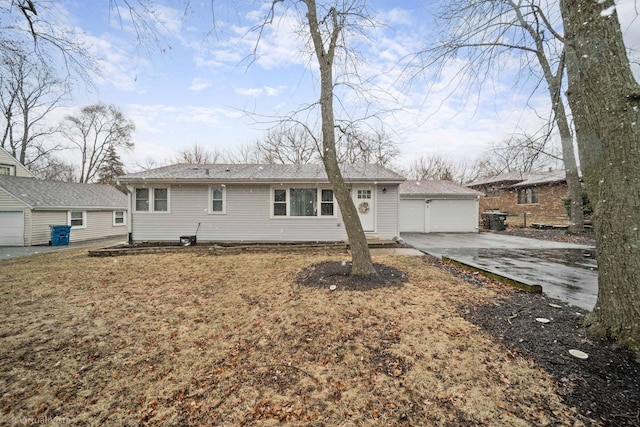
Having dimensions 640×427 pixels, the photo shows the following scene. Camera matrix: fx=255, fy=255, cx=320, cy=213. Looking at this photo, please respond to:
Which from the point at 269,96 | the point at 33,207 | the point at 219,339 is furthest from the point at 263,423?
the point at 33,207

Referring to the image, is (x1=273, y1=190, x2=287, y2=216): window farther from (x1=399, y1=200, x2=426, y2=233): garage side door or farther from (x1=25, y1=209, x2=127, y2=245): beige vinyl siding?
(x1=25, y1=209, x2=127, y2=245): beige vinyl siding

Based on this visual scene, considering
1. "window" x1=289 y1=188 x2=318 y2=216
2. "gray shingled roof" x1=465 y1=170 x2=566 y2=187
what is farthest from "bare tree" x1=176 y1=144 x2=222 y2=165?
"gray shingled roof" x1=465 y1=170 x2=566 y2=187

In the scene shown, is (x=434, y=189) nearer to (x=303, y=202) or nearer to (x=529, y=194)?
(x=303, y=202)

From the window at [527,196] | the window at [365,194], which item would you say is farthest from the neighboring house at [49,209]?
the window at [527,196]

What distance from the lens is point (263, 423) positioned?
1.87 m

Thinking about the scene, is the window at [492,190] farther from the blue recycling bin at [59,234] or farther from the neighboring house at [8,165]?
the neighboring house at [8,165]

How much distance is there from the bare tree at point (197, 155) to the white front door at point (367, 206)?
75.9ft

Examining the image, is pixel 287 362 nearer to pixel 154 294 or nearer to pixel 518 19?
pixel 154 294

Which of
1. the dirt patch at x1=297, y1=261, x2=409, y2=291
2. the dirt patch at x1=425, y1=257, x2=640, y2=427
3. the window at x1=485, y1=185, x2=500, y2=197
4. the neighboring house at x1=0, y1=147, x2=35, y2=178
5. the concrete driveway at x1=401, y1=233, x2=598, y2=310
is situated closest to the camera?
the dirt patch at x1=425, y1=257, x2=640, y2=427

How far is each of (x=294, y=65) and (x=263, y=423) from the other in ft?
21.2

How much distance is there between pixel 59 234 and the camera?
13422 millimetres

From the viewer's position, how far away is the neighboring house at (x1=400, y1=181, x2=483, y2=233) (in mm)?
14953

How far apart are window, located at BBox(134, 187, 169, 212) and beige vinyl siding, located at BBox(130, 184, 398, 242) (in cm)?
22

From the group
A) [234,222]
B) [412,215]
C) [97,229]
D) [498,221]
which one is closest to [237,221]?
[234,222]
